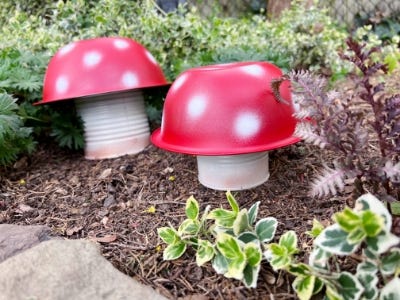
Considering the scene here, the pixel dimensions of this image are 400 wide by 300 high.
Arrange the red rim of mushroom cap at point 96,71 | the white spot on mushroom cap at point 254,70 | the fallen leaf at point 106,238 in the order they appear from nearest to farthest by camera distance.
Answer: the fallen leaf at point 106,238 < the white spot on mushroom cap at point 254,70 < the red rim of mushroom cap at point 96,71

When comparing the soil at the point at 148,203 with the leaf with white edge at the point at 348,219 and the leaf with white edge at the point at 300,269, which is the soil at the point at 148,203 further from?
the leaf with white edge at the point at 348,219

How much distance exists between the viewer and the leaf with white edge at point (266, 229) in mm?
1266

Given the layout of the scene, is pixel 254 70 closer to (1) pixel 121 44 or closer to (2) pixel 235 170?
(2) pixel 235 170

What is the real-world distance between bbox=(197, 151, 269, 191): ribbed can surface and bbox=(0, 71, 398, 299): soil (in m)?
0.04

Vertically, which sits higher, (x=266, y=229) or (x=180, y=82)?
(x=180, y=82)

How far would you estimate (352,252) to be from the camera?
1.00 m

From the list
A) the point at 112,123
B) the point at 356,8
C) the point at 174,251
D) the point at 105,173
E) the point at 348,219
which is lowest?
the point at 356,8

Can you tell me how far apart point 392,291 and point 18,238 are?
108 cm

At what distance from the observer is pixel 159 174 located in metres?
2.01

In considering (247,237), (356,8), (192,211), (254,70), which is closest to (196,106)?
(254,70)

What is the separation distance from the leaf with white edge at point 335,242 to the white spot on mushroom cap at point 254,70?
0.76 meters

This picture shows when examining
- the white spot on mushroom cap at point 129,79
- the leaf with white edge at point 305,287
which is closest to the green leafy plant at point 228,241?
the leaf with white edge at point 305,287

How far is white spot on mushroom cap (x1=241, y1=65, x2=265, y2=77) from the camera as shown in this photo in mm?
1614

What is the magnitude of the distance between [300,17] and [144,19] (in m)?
1.45
